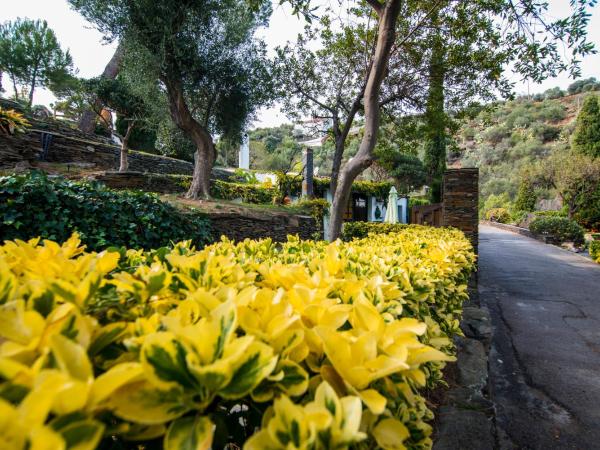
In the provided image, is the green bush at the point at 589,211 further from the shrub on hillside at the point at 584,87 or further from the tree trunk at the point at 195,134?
the shrub on hillside at the point at 584,87

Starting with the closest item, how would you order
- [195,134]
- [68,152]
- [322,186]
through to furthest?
[195,134] → [68,152] → [322,186]

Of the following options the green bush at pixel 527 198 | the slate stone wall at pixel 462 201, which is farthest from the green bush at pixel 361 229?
the green bush at pixel 527 198

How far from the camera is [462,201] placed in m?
7.55

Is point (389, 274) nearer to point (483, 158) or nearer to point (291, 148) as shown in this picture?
point (291, 148)

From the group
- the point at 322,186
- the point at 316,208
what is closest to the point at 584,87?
the point at 322,186

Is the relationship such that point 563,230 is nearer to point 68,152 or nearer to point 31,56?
point 68,152

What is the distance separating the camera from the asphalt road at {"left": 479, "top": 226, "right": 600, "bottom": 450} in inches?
99.7

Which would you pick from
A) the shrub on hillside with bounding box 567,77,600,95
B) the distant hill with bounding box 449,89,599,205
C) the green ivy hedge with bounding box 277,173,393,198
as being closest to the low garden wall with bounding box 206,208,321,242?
the green ivy hedge with bounding box 277,173,393,198

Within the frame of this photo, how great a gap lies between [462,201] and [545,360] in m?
4.42

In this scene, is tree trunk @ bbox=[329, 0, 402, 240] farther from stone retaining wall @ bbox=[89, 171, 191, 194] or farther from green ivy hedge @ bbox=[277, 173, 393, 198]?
green ivy hedge @ bbox=[277, 173, 393, 198]

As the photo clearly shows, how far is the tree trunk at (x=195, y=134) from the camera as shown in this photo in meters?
9.69

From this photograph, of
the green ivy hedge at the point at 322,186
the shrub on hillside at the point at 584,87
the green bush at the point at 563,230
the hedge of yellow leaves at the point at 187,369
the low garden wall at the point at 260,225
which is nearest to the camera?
the hedge of yellow leaves at the point at 187,369

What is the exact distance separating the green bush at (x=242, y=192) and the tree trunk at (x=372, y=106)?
30.1 ft

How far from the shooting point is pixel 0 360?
1.50ft
